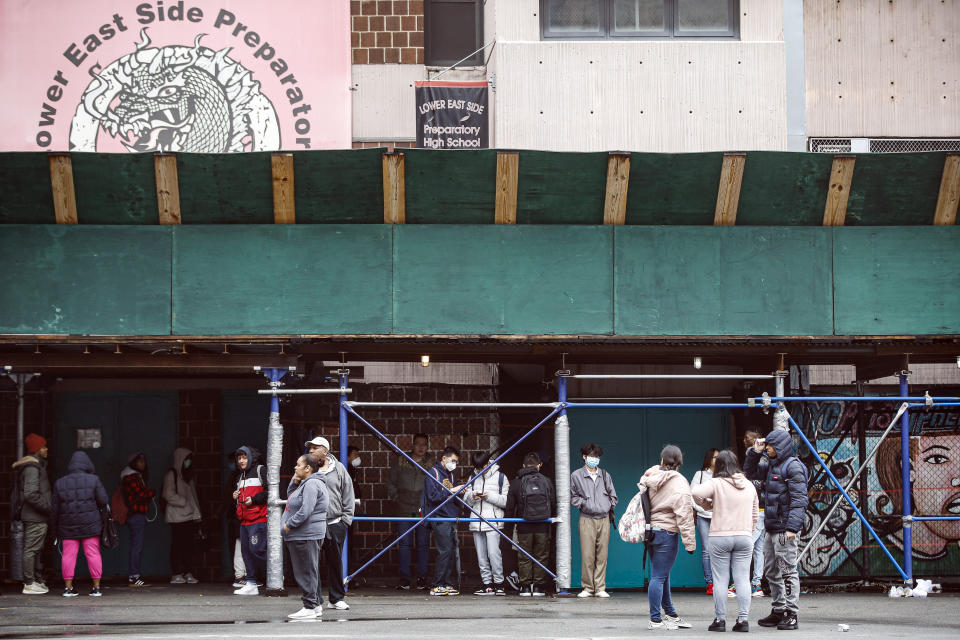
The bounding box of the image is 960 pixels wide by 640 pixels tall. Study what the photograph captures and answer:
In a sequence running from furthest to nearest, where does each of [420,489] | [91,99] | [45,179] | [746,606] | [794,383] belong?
[91,99], [794,383], [420,489], [45,179], [746,606]

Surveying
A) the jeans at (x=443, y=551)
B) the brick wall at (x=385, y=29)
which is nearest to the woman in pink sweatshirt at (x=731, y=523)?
the jeans at (x=443, y=551)

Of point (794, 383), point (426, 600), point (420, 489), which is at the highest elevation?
point (794, 383)

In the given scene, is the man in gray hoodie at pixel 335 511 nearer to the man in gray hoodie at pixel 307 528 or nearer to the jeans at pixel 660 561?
the man in gray hoodie at pixel 307 528

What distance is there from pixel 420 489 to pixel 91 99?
8435 millimetres

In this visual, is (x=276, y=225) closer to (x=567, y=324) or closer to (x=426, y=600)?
(x=567, y=324)

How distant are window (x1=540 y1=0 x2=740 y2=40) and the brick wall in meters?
2.25

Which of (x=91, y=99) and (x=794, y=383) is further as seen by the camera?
(x=91, y=99)

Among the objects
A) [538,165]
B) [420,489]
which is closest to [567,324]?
[538,165]

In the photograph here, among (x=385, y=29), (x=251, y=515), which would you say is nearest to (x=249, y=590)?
(x=251, y=515)

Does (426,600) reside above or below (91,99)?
below

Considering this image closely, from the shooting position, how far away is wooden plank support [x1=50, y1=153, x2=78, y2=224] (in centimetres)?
1428

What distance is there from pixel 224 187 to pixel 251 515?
13.6ft

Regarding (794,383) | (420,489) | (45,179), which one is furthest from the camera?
(794,383)

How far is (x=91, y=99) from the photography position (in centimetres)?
1903
